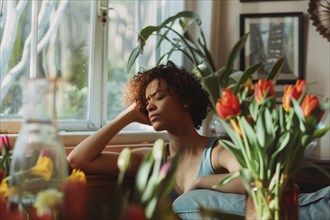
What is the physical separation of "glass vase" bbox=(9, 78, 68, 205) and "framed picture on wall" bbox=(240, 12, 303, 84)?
2.47 m

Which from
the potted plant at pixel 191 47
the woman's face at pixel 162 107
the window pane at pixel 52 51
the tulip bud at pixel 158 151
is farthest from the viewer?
the potted plant at pixel 191 47

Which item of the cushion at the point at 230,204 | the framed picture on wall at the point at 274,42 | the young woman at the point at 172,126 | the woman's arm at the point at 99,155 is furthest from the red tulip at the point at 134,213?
the framed picture on wall at the point at 274,42

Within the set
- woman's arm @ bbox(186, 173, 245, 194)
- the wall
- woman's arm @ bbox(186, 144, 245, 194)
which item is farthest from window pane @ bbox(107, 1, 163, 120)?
woman's arm @ bbox(186, 173, 245, 194)

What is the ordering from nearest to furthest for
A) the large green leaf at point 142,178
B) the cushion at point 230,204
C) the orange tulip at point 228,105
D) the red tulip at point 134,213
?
1. the red tulip at point 134,213
2. the large green leaf at point 142,178
3. the orange tulip at point 228,105
4. the cushion at point 230,204

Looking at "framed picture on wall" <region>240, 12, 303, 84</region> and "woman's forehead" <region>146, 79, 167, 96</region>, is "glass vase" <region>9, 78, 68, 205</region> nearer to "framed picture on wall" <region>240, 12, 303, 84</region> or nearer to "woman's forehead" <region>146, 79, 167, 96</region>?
"woman's forehead" <region>146, 79, 167, 96</region>

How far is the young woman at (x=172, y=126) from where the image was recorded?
1816mm

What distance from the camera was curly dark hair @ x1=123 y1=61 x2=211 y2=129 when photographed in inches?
73.7

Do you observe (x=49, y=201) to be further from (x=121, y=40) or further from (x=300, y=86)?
(x=121, y=40)

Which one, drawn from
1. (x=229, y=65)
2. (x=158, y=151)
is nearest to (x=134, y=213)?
(x=158, y=151)

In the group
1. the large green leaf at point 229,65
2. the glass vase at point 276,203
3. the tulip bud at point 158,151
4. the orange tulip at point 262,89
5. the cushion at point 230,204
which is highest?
the large green leaf at point 229,65

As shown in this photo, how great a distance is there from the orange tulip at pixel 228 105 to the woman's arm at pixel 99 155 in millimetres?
1056

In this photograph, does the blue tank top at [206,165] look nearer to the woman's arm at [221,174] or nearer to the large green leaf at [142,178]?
the woman's arm at [221,174]

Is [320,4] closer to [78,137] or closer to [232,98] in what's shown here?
[78,137]

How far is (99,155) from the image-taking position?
2.01m
